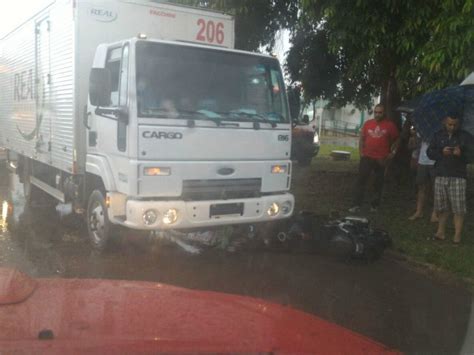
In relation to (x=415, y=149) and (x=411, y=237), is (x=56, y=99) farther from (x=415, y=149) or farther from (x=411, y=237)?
(x=415, y=149)

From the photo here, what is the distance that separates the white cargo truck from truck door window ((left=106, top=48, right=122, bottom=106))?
2 centimetres

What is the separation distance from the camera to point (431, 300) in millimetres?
5422

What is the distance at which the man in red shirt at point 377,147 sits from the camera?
359 inches

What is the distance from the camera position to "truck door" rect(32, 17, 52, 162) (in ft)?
Result: 25.5

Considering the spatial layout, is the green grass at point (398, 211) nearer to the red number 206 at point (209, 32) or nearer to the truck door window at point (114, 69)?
the red number 206 at point (209, 32)

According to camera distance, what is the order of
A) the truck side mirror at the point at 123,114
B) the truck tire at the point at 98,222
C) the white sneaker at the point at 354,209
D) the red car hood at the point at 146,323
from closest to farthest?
the red car hood at the point at 146,323 < the truck side mirror at the point at 123,114 < the truck tire at the point at 98,222 < the white sneaker at the point at 354,209

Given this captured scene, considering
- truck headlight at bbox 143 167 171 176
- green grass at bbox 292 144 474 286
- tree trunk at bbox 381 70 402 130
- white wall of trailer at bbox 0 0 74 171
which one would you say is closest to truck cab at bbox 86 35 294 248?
truck headlight at bbox 143 167 171 176

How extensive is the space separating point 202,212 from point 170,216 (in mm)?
361

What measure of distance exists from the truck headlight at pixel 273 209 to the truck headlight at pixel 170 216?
1.18 metres

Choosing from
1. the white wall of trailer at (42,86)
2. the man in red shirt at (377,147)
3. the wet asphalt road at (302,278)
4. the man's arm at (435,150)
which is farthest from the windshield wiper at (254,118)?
the man in red shirt at (377,147)

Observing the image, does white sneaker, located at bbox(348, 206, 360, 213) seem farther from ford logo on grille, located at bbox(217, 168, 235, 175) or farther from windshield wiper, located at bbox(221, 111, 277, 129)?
ford logo on grille, located at bbox(217, 168, 235, 175)

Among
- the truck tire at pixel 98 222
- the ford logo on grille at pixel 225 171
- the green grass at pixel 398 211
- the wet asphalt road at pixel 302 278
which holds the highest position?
the ford logo on grille at pixel 225 171

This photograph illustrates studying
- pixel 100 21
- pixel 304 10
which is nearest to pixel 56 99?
pixel 100 21

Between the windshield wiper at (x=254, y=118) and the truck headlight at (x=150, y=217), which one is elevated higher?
the windshield wiper at (x=254, y=118)
